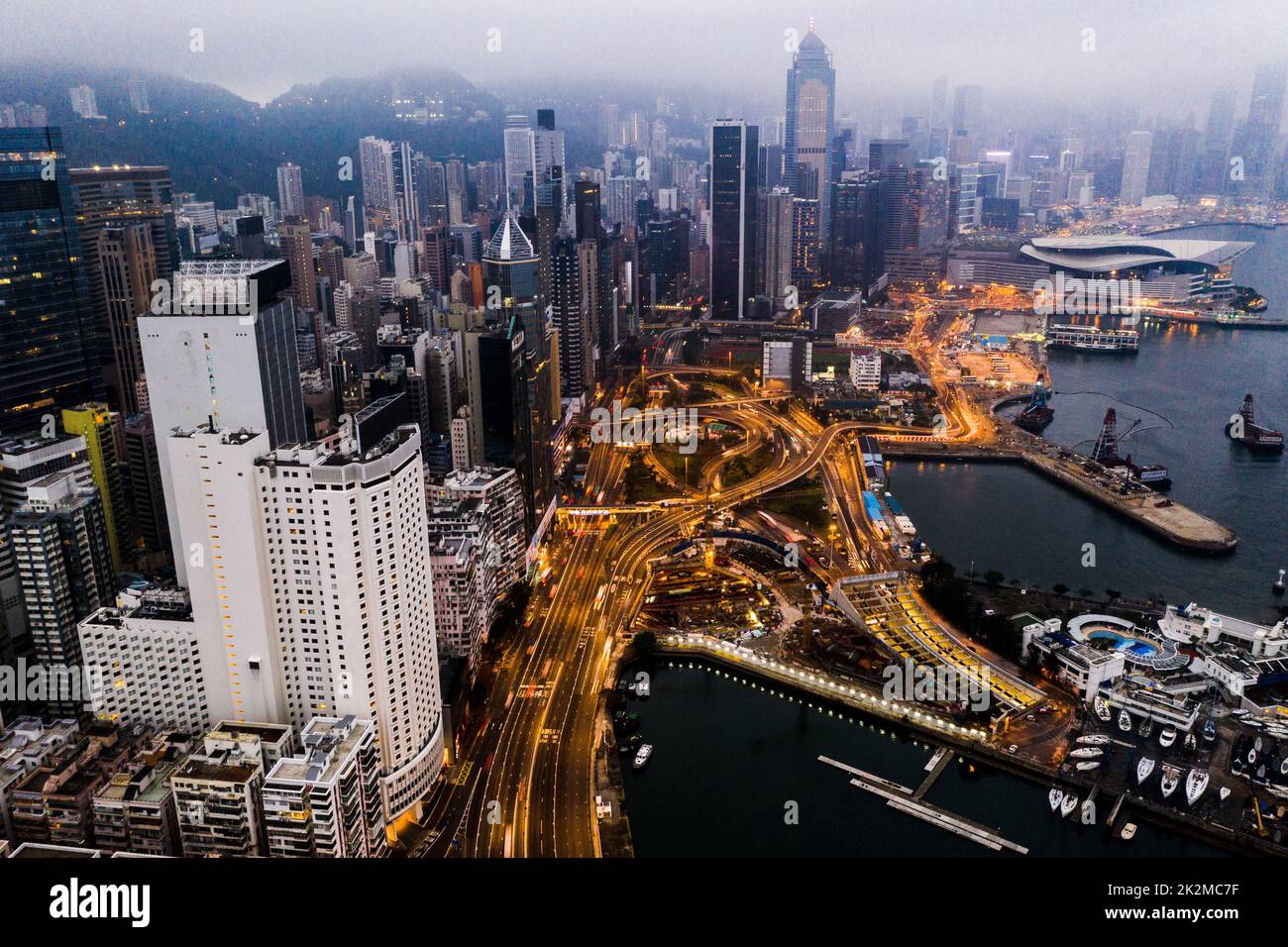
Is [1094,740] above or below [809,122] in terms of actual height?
below

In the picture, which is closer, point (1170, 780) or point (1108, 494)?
point (1170, 780)

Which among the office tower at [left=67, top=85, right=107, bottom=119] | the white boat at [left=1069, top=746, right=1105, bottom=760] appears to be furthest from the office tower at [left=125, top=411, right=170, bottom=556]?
the white boat at [left=1069, top=746, right=1105, bottom=760]

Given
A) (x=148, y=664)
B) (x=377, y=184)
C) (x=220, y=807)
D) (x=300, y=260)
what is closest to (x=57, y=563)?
(x=148, y=664)

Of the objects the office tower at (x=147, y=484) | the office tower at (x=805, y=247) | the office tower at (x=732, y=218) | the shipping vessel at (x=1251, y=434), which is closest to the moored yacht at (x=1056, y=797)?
the office tower at (x=147, y=484)

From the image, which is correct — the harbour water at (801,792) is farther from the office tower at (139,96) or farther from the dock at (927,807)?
the office tower at (139,96)

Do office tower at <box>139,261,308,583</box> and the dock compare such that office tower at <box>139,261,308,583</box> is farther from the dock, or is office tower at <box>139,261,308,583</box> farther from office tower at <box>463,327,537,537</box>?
the dock

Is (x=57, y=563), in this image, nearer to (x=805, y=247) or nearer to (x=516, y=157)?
(x=516, y=157)
